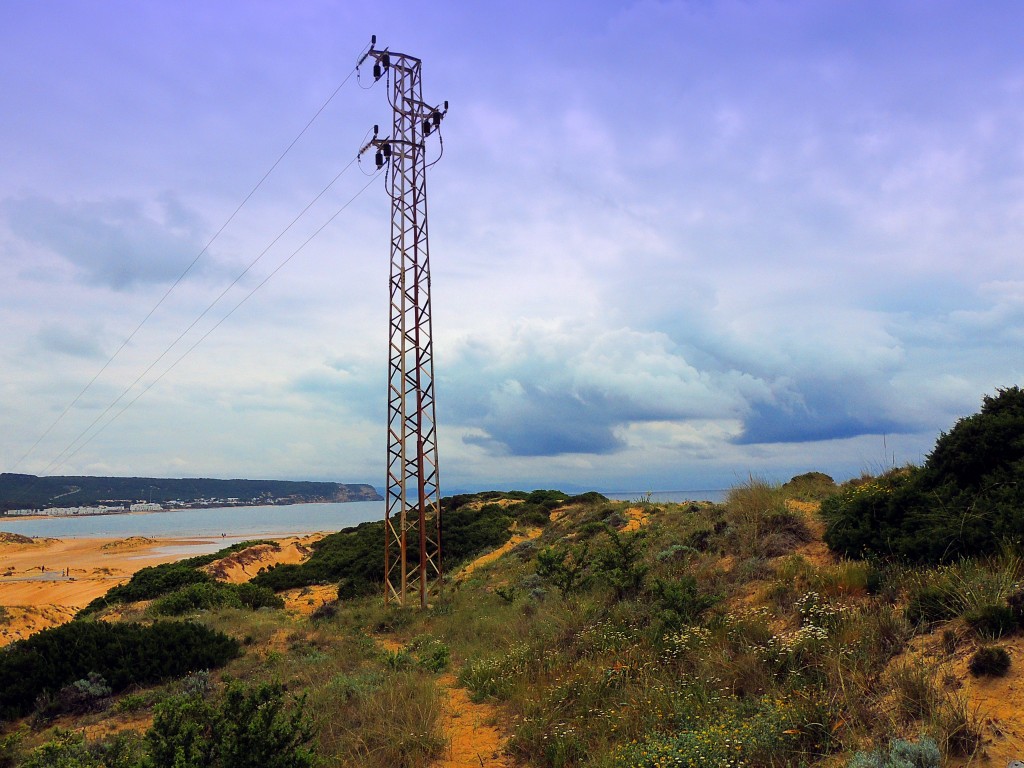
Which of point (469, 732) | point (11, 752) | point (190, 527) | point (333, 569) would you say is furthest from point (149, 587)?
point (190, 527)

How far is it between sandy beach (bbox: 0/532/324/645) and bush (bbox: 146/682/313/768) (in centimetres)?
1817

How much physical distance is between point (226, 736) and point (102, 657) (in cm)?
802

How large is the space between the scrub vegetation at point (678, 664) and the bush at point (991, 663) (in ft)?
0.06

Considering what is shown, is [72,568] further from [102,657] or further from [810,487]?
[810,487]

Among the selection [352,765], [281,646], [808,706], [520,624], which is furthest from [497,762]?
[281,646]

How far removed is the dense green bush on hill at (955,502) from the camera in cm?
739

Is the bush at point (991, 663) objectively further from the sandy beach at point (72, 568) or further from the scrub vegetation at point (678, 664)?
the sandy beach at point (72, 568)

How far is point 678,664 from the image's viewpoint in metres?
7.23

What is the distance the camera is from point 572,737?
624 centimetres

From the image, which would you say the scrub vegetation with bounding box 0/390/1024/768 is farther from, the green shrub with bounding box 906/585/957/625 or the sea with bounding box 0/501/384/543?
the sea with bounding box 0/501/384/543

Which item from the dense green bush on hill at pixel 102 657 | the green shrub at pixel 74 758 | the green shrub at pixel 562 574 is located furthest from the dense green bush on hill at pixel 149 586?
the green shrub at pixel 74 758

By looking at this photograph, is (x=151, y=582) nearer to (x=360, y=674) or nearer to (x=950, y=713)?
(x=360, y=674)

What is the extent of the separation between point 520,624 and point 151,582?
21353mm

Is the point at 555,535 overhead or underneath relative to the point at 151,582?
overhead
